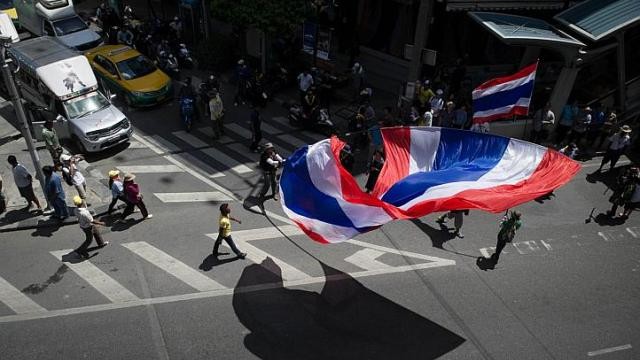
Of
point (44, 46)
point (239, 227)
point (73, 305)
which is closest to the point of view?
point (73, 305)

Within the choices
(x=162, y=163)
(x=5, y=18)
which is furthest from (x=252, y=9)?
(x=5, y=18)

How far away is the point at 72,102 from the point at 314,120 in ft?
27.8

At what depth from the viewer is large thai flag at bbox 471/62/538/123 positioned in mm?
12242

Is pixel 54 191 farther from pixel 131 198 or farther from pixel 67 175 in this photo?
pixel 131 198

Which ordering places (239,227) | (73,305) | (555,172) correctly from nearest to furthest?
1. (555,172)
2. (73,305)
3. (239,227)

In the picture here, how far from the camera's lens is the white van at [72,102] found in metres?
16.6

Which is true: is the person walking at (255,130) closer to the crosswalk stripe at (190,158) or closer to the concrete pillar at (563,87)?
the crosswalk stripe at (190,158)

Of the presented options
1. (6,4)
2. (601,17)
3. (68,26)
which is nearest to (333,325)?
(601,17)

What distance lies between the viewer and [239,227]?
44.5 ft

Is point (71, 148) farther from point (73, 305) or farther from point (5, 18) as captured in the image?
point (73, 305)

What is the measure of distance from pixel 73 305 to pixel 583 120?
652 inches

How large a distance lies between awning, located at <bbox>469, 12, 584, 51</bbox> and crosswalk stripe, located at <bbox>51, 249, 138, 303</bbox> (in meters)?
12.8

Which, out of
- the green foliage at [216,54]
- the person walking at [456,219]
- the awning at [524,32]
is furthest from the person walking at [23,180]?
the awning at [524,32]

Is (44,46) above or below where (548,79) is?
above
